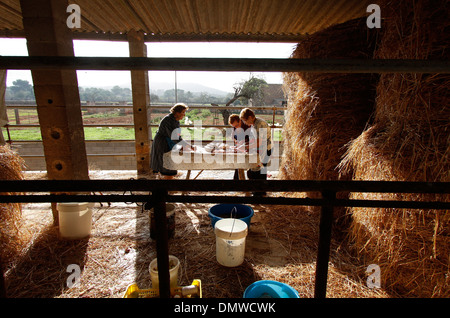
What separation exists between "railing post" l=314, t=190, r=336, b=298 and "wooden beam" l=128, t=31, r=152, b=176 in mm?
5140

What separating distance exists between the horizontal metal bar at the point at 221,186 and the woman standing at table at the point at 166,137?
304 centimetres

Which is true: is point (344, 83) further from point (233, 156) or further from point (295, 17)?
point (233, 156)

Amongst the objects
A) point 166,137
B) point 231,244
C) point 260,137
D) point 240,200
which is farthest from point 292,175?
point 240,200

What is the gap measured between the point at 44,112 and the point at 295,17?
4018 mm

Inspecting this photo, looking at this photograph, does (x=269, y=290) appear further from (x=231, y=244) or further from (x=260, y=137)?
(x=260, y=137)

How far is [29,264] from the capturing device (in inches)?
96.3

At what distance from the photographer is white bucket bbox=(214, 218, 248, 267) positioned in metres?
2.34

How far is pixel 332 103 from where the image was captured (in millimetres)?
3289

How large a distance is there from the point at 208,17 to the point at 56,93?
2.62 metres

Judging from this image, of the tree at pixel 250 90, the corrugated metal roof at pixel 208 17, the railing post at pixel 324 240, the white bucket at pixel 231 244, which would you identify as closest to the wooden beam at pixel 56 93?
the corrugated metal roof at pixel 208 17

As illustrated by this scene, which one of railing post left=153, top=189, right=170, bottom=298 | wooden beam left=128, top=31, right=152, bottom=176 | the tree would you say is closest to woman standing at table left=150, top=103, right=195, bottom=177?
wooden beam left=128, top=31, right=152, bottom=176

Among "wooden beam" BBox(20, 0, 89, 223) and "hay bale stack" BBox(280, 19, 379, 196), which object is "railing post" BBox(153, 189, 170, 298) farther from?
"wooden beam" BBox(20, 0, 89, 223)

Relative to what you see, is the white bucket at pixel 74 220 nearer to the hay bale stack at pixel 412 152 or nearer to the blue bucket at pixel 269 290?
the blue bucket at pixel 269 290
